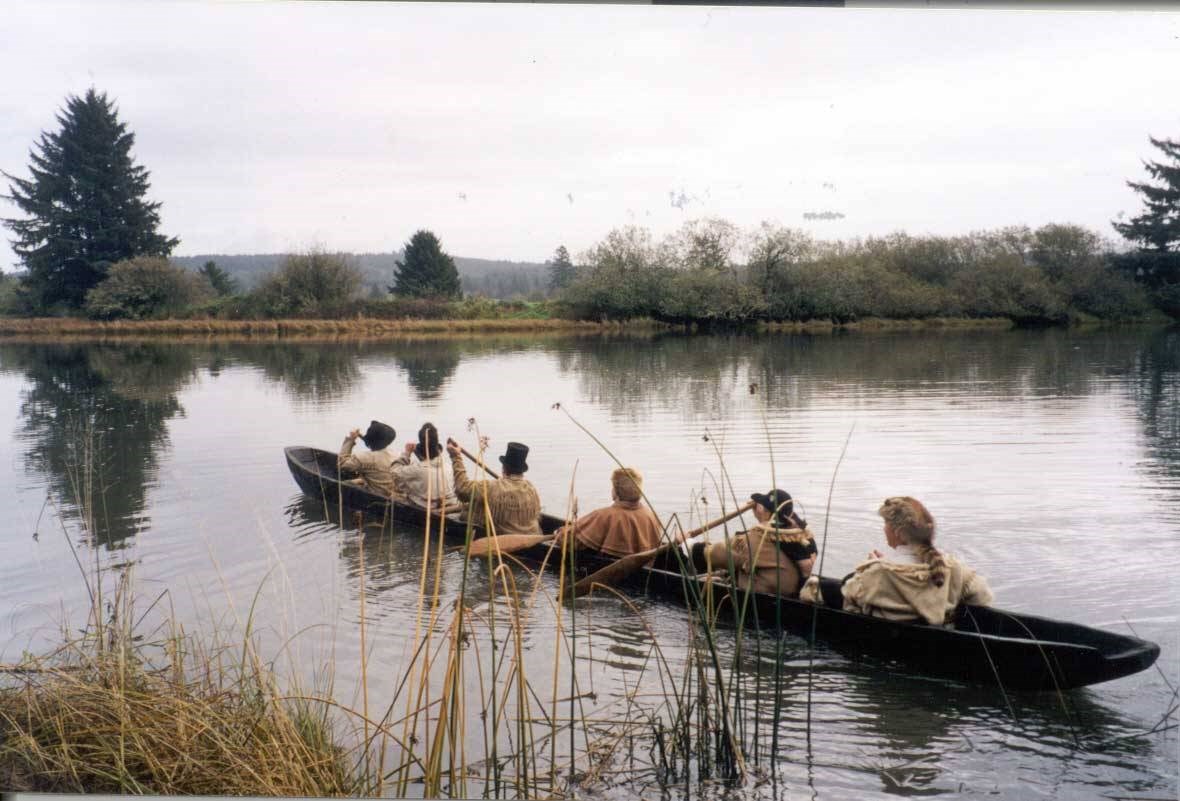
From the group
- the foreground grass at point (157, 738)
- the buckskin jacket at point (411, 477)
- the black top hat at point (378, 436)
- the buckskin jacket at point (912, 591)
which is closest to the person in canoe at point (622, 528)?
the buckskin jacket at point (912, 591)

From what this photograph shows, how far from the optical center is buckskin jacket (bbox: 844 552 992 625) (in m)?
3.98

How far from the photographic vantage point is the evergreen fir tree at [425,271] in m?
5.20

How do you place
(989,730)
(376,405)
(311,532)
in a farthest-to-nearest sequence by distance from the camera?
1. (376,405)
2. (311,532)
3. (989,730)

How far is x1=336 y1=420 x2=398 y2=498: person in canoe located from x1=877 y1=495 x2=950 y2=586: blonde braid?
165 inches

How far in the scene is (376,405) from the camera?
8.73m

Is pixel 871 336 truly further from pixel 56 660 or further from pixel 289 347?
pixel 56 660

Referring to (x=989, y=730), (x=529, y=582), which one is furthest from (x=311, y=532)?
(x=989, y=730)

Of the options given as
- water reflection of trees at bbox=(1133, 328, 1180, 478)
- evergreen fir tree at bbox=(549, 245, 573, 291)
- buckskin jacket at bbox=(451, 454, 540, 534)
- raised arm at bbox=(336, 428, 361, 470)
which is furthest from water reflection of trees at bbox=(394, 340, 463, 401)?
water reflection of trees at bbox=(1133, 328, 1180, 478)

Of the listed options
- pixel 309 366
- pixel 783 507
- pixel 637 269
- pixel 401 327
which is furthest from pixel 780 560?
pixel 309 366

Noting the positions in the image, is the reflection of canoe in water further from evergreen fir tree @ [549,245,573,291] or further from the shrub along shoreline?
evergreen fir tree @ [549,245,573,291]

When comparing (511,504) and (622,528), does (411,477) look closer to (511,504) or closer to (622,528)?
(511,504)

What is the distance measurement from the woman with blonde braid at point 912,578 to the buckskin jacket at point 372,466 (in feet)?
13.3

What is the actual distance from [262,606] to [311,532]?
1516mm

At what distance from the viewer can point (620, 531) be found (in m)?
5.23
